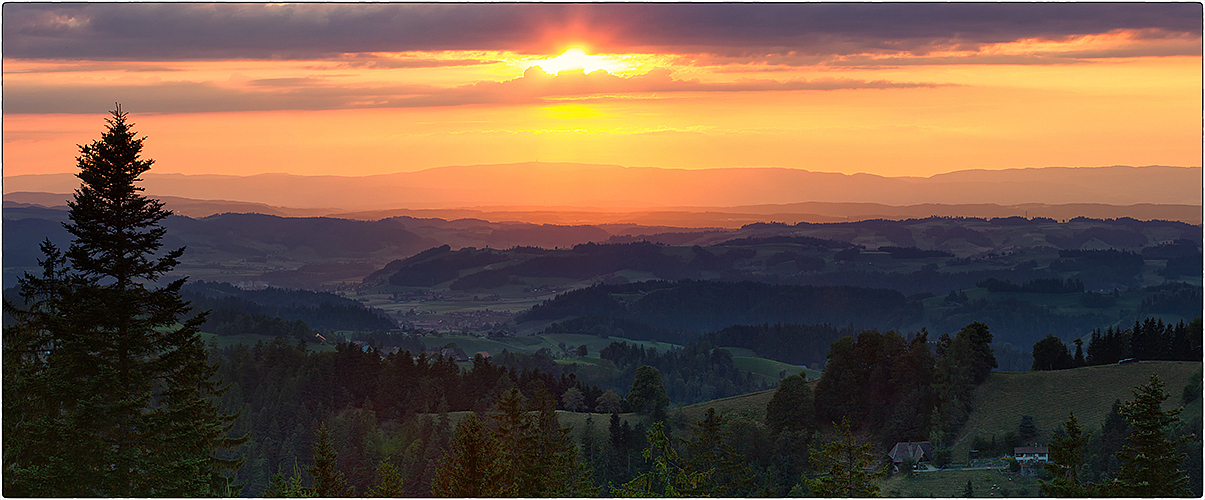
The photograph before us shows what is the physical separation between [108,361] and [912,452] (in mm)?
70489

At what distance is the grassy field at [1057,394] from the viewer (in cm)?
8688

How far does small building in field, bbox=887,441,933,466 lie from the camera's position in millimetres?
80562

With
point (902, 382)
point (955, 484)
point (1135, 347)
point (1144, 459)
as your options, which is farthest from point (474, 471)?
point (1135, 347)

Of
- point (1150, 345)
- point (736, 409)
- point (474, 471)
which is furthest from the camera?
point (736, 409)

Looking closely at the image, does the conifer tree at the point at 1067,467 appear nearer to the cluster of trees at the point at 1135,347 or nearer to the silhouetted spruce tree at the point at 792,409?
the silhouetted spruce tree at the point at 792,409

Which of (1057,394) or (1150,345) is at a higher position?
(1150,345)

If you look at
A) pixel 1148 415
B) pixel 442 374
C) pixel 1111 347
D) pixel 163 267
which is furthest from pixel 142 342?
pixel 1111 347

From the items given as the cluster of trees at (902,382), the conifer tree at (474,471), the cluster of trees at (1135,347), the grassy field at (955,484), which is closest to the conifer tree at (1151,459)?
the grassy field at (955,484)

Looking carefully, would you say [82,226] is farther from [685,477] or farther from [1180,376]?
[1180,376]

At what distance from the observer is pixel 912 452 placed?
82.5m

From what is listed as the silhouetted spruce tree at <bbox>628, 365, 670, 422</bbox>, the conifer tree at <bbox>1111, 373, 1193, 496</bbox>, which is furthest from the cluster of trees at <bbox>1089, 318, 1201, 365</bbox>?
the conifer tree at <bbox>1111, 373, 1193, 496</bbox>

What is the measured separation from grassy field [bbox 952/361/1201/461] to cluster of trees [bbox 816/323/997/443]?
2.15 meters

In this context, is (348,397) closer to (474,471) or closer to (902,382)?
(902,382)

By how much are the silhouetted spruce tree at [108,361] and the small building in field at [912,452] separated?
213 ft
